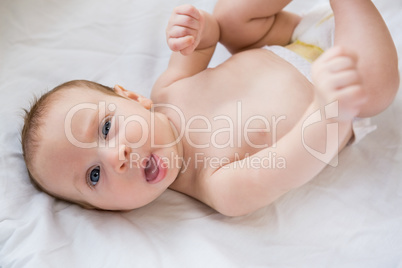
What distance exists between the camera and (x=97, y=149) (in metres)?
0.96

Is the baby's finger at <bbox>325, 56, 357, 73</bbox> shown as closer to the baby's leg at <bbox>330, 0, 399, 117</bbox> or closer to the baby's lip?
the baby's leg at <bbox>330, 0, 399, 117</bbox>

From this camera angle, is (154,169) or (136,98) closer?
(154,169)

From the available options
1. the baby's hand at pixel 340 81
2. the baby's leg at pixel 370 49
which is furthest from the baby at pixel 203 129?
the baby's hand at pixel 340 81

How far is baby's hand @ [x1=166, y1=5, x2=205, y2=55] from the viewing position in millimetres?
1039

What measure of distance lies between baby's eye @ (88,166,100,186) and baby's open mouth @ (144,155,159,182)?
110 millimetres

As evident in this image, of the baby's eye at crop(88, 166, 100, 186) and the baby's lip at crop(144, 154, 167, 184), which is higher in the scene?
the baby's lip at crop(144, 154, 167, 184)

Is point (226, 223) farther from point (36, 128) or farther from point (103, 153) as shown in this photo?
point (36, 128)

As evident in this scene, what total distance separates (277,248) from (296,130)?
0.30 metres

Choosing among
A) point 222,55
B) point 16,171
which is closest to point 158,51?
point 222,55

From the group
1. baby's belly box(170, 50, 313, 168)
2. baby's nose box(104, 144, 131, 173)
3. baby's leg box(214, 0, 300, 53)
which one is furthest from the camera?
baby's leg box(214, 0, 300, 53)

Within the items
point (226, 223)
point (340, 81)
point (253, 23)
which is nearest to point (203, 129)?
point (226, 223)

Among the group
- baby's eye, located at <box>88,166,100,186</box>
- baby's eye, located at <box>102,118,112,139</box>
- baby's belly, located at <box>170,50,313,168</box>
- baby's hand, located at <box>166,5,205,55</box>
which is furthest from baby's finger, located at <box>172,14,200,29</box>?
baby's eye, located at <box>88,166,100,186</box>

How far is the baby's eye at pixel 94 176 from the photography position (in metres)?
0.99

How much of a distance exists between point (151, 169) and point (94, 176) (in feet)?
0.44
